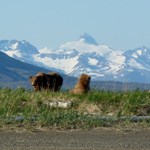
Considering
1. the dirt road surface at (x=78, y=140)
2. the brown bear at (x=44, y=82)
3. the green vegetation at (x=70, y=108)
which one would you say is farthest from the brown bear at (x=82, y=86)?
the dirt road surface at (x=78, y=140)

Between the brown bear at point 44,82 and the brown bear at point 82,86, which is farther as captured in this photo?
the brown bear at point 44,82

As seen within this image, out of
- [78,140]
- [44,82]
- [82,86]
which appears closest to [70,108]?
[82,86]

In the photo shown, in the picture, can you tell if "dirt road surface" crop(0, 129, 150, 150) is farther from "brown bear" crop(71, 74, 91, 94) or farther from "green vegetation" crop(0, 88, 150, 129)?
"brown bear" crop(71, 74, 91, 94)

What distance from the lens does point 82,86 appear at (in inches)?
616

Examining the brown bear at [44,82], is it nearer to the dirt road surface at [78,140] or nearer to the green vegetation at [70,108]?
the green vegetation at [70,108]

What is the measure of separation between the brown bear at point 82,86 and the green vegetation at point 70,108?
35.3 inches

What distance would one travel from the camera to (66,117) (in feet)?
38.0

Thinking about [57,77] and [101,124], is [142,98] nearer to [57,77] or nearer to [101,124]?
[101,124]

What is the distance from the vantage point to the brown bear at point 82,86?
1509cm

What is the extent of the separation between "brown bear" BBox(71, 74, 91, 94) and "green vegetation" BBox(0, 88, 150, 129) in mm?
897

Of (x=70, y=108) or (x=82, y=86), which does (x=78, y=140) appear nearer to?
(x=70, y=108)

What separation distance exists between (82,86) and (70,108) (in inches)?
97.6

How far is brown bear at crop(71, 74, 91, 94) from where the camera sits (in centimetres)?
1509

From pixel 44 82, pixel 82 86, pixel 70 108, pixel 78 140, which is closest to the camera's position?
pixel 78 140
